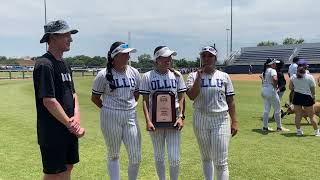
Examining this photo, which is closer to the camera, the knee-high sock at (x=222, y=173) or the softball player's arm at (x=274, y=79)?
the knee-high sock at (x=222, y=173)

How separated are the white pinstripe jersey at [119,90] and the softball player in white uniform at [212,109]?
0.76 metres

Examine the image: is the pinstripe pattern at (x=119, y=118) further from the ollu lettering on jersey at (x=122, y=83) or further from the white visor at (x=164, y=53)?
the white visor at (x=164, y=53)

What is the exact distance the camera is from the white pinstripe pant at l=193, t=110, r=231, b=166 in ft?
19.5

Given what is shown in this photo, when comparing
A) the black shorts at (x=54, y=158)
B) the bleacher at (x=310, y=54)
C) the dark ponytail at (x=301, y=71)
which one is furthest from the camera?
the bleacher at (x=310, y=54)

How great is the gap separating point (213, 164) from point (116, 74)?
1752 mm

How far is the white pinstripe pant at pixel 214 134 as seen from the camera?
5.95m

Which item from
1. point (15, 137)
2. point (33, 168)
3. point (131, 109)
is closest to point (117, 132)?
point (131, 109)

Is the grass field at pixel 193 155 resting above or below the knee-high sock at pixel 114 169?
below

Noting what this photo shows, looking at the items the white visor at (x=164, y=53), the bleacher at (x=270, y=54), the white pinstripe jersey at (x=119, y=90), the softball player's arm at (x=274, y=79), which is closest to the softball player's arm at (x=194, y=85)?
the white visor at (x=164, y=53)

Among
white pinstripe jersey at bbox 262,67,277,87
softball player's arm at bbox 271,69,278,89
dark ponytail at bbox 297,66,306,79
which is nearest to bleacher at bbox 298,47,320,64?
white pinstripe jersey at bbox 262,67,277,87

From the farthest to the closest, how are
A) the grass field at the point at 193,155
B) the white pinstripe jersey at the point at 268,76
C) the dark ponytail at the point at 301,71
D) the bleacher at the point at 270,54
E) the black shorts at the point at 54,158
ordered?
1. the bleacher at the point at 270,54
2. the white pinstripe jersey at the point at 268,76
3. the dark ponytail at the point at 301,71
4. the grass field at the point at 193,155
5. the black shorts at the point at 54,158

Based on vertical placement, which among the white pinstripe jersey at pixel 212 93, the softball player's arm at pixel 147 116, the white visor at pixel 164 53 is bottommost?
the softball player's arm at pixel 147 116

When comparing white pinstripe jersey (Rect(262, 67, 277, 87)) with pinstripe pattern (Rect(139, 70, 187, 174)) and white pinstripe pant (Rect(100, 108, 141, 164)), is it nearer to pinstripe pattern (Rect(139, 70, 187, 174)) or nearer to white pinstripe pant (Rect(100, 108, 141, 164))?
pinstripe pattern (Rect(139, 70, 187, 174))

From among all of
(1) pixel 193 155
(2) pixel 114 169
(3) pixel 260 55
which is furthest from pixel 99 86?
(3) pixel 260 55
